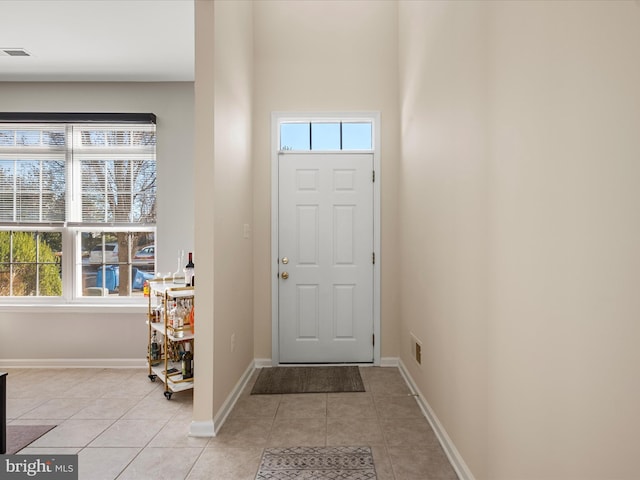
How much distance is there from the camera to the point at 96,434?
8.29 ft

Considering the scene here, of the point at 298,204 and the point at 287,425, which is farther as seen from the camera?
the point at 298,204

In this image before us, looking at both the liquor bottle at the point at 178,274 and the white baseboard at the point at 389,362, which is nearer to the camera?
the liquor bottle at the point at 178,274

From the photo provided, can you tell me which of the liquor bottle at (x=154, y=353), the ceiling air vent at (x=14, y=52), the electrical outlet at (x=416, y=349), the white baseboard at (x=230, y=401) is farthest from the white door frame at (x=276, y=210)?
the ceiling air vent at (x=14, y=52)

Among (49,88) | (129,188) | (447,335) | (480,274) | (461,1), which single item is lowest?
(447,335)

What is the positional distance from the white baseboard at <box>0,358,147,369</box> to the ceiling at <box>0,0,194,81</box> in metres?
2.77

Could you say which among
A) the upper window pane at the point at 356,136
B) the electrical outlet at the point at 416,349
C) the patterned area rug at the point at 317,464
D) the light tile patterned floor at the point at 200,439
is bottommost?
the light tile patterned floor at the point at 200,439

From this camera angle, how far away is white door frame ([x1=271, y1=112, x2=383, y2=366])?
12.7ft

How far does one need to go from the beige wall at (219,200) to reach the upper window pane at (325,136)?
2.71 feet

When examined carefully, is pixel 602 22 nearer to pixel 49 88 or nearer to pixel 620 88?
pixel 620 88

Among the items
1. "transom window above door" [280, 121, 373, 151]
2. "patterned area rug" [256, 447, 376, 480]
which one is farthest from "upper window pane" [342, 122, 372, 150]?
"patterned area rug" [256, 447, 376, 480]

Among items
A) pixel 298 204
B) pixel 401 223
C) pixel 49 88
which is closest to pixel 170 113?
pixel 49 88

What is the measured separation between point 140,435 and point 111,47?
3037mm

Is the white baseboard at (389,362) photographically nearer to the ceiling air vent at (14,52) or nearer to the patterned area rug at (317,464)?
the patterned area rug at (317,464)

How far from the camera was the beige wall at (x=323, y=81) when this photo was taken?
12.7ft
